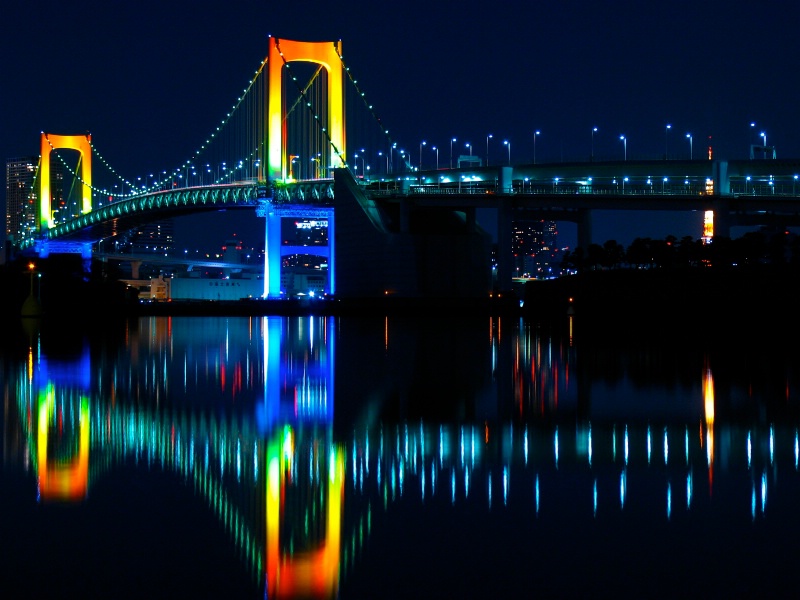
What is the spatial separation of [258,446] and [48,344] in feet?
44.4

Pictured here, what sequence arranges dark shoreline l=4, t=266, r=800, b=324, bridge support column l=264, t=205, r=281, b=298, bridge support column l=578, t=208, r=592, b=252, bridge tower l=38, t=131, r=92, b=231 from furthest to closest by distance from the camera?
bridge tower l=38, t=131, r=92, b=231, bridge support column l=264, t=205, r=281, b=298, bridge support column l=578, t=208, r=592, b=252, dark shoreline l=4, t=266, r=800, b=324

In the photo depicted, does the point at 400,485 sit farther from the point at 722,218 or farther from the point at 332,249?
the point at 332,249

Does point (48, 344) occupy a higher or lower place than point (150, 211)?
lower

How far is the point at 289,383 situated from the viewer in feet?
42.5

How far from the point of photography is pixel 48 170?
70000 mm

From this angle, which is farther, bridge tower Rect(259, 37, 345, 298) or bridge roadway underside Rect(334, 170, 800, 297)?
bridge tower Rect(259, 37, 345, 298)

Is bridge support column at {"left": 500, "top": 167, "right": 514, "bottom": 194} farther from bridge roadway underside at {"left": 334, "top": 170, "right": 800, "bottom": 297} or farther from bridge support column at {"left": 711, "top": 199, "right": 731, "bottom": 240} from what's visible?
bridge support column at {"left": 711, "top": 199, "right": 731, "bottom": 240}

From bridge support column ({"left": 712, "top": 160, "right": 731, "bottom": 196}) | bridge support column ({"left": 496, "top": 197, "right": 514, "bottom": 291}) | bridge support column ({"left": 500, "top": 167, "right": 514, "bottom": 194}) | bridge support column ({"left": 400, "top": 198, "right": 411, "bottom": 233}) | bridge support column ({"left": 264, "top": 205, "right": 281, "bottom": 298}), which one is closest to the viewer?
bridge support column ({"left": 712, "top": 160, "right": 731, "bottom": 196})

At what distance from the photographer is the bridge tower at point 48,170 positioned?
68.2 m

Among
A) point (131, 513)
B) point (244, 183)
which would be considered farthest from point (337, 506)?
point (244, 183)

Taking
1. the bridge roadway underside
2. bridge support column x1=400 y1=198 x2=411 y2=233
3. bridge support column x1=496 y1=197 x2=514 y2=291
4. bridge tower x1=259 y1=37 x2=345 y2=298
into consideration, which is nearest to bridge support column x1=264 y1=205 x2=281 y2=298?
bridge tower x1=259 y1=37 x2=345 y2=298

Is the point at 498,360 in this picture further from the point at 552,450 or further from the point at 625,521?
the point at 625,521

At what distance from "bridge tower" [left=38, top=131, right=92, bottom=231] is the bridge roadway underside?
28.8 m

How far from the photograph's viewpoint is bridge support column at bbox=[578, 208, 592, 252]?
142 feet
